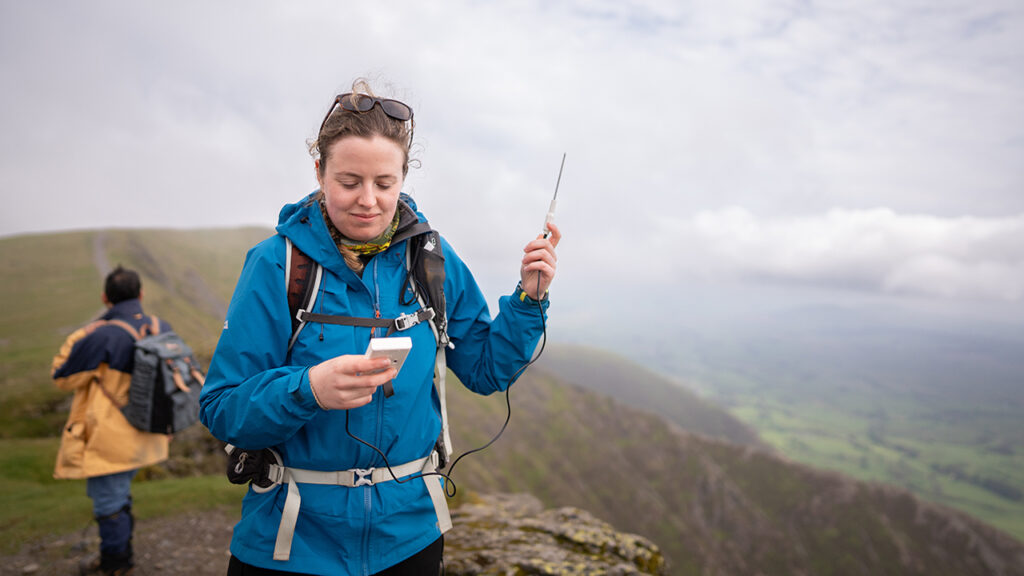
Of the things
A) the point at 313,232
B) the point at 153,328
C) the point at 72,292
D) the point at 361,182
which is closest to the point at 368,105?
the point at 361,182

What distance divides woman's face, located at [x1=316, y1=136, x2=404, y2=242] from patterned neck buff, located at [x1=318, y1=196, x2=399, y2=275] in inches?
3.6

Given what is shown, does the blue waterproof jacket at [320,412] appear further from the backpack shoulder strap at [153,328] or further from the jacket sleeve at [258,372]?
the backpack shoulder strap at [153,328]

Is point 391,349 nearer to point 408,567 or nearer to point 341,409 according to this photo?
point 341,409

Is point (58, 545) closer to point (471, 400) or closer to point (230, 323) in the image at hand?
point (230, 323)

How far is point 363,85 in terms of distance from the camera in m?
3.51

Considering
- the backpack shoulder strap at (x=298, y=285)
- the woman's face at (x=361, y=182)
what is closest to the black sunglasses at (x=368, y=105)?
the woman's face at (x=361, y=182)

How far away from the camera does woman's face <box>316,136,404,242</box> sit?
3057mm

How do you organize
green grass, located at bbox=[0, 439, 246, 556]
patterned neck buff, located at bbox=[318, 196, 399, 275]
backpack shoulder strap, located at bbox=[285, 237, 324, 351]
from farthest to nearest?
green grass, located at bbox=[0, 439, 246, 556]
patterned neck buff, located at bbox=[318, 196, 399, 275]
backpack shoulder strap, located at bbox=[285, 237, 324, 351]

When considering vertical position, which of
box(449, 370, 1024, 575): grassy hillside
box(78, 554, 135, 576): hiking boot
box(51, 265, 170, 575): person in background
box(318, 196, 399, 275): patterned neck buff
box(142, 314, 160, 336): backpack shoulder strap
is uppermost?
box(318, 196, 399, 275): patterned neck buff

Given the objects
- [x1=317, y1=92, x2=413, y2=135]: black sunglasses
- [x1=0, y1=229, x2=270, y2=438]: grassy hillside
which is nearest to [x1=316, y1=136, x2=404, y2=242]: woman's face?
[x1=317, y1=92, x2=413, y2=135]: black sunglasses

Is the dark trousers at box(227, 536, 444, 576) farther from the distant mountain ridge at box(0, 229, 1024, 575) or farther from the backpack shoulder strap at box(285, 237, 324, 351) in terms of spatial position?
the distant mountain ridge at box(0, 229, 1024, 575)

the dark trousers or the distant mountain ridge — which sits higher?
the dark trousers

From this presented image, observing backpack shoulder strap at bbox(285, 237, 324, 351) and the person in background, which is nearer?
backpack shoulder strap at bbox(285, 237, 324, 351)

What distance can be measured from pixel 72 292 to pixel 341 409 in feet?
292
